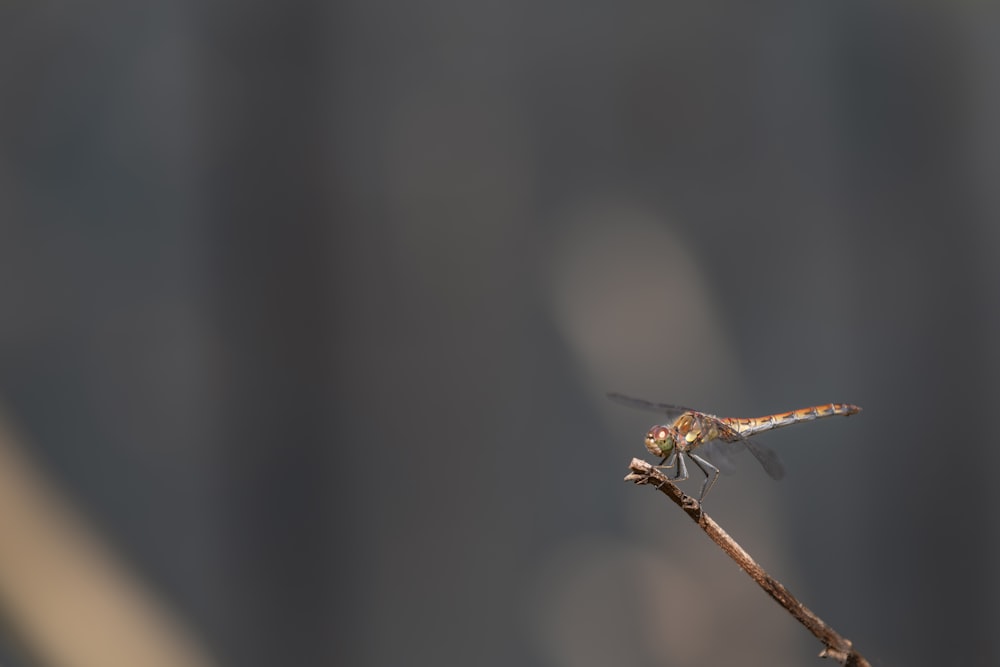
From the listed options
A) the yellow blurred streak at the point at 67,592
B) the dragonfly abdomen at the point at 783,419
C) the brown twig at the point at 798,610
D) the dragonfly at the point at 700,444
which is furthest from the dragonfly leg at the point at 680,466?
the yellow blurred streak at the point at 67,592

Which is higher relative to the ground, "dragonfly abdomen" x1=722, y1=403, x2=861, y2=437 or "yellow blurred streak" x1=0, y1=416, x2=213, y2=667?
"dragonfly abdomen" x1=722, y1=403, x2=861, y2=437

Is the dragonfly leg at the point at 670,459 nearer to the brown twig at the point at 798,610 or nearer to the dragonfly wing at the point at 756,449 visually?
the dragonfly wing at the point at 756,449

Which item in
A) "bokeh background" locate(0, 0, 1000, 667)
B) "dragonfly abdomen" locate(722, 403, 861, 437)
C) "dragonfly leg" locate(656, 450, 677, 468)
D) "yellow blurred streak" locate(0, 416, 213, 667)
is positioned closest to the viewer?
"yellow blurred streak" locate(0, 416, 213, 667)

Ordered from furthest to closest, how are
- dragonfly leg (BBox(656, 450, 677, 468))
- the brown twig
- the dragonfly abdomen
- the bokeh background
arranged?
the bokeh background < the dragonfly abdomen < dragonfly leg (BBox(656, 450, 677, 468)) < the brown twig

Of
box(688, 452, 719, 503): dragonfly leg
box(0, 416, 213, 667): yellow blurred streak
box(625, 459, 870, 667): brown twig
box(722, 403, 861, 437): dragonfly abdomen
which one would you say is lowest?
box(0, 416, 213, 667): yellow blurred streak

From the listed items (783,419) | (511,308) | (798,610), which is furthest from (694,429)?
(511,308)

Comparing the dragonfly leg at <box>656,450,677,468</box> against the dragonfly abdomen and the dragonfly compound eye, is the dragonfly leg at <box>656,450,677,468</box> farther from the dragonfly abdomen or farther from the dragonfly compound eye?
the dragonfly abdomen

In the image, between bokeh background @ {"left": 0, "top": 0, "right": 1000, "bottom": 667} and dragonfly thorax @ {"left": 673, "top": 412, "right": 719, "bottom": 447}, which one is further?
bokeh background @ {"left": 0, "top": 0, "right": 1000, "bottom": 667}

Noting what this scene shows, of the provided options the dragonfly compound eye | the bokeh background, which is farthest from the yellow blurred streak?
the dragonfly compound eye
